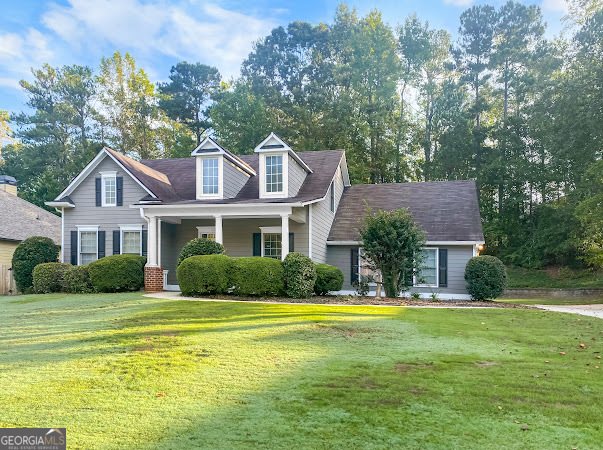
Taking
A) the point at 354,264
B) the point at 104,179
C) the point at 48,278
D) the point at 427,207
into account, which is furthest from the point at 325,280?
the point at 104,179

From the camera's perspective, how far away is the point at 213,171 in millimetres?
18266

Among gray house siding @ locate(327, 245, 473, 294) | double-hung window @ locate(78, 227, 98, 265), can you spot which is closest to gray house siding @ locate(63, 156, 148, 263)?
double-hung window @ locate(78, 227, 98, 265)

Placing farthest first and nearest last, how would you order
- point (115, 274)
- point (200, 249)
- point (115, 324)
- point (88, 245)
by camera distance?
point (88, 245) → point (115, 274) → point (200, 249) → point (115, 324)

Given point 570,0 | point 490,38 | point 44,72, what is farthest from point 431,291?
point 44,72

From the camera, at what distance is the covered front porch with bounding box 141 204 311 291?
651 inches

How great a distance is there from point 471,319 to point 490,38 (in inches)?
1224

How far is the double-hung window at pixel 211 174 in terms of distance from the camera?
18.2m

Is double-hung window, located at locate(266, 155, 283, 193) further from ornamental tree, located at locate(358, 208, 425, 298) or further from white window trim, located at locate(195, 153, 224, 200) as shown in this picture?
ornamental tree, located at locate(358, 208, 425, 298)

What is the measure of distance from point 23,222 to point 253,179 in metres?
12.9

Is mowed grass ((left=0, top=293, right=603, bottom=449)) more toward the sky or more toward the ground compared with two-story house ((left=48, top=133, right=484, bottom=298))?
more toward the ground

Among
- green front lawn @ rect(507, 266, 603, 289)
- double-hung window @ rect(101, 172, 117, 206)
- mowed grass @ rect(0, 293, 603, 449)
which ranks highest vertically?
double-hung window @ rect(101, 172, 117, 206)

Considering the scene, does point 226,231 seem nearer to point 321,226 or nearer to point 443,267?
point 321,226

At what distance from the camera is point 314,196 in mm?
17828

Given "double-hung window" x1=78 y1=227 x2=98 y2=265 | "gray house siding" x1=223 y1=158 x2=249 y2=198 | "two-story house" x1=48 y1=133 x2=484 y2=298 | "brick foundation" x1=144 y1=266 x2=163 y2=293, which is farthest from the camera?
"double-hung window" x1=78 y1=227 x2=98 y2=265
